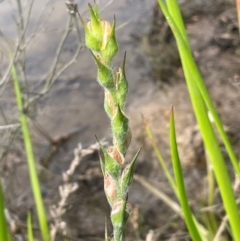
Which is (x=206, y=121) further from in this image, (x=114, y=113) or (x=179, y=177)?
(x=114, y=113)

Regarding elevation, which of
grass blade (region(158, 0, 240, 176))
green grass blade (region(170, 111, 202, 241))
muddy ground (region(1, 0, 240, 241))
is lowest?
muddy ground (region(1, 0, 240, 241))

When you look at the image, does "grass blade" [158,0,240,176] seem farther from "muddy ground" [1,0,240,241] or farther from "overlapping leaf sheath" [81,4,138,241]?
"muddy ground" [1,0,240,241]

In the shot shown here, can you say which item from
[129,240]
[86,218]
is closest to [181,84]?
[86,218]

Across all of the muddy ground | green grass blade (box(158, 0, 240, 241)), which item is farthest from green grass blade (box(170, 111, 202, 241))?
the muddy ground

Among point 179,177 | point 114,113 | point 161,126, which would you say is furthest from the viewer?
point 161,126

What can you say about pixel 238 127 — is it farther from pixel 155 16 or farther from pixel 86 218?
pixel 155 16

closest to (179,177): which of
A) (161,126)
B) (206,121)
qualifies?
(206,121)
